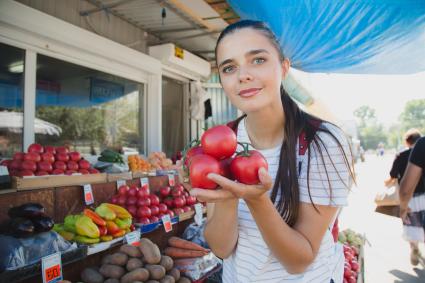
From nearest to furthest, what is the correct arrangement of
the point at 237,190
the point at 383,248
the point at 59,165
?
1. the point at 237,190
2. the point at 59,165
3. the point at 383,248

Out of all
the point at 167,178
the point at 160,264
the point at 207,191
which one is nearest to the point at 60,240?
the point at 160,264

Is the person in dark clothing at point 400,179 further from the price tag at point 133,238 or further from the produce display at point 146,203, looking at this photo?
the price tag at point 133,238

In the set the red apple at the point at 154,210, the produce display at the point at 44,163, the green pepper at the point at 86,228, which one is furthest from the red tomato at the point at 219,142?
the red apple at the point at 154,210

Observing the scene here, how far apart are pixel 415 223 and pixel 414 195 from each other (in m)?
0.74

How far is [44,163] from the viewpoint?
10.4 ft

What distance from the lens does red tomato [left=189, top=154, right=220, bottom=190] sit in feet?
4.19

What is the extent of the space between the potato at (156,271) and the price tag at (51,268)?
0.85 meters

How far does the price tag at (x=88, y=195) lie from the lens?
10.9 feet

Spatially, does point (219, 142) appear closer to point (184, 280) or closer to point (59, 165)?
point (184, 280)

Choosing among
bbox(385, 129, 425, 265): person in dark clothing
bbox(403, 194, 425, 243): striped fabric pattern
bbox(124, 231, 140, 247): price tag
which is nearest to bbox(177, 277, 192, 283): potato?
bbox(124, 231, 140, 247): price tag

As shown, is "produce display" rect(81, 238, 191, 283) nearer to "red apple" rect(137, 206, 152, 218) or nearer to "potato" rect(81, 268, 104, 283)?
"potato" rect(81, 268, 104, 283)

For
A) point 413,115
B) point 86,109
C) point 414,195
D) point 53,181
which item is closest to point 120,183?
point 53,181

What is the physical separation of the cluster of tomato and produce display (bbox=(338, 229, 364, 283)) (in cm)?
284

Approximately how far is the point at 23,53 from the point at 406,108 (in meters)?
128
